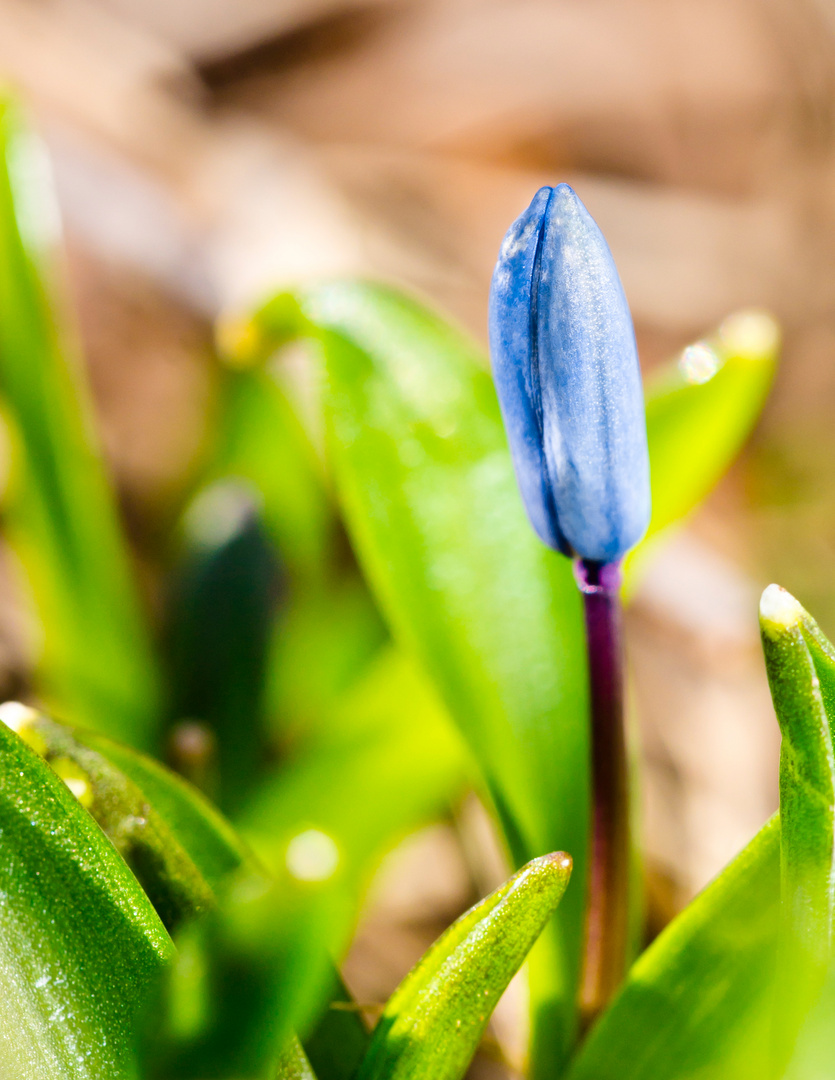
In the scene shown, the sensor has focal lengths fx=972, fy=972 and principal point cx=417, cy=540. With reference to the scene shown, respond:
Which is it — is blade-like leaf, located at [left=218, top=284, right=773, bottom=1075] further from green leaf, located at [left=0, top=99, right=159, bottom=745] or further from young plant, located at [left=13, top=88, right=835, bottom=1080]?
green leaf, located at [left=0, top=99, right=159, bottom=745]

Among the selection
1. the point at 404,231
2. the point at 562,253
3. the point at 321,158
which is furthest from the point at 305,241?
the point at 562,253

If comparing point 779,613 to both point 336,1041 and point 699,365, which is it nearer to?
point 336,1041

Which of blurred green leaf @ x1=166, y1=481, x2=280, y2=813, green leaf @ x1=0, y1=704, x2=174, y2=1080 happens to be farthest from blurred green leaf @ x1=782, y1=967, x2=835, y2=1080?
blurred green leaf @ x1=166, y1=481, x2=280, y2=813

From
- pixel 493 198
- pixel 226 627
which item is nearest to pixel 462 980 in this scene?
pixel 226 627

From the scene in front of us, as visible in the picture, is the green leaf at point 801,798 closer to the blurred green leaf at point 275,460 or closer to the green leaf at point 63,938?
the green leaf at point 63,938

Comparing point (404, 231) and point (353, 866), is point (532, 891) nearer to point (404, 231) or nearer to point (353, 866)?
point (353, 866)

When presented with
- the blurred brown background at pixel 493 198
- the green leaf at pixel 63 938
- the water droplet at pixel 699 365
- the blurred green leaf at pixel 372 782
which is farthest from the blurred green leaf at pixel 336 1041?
the blurred brown background at pixel 493 198
